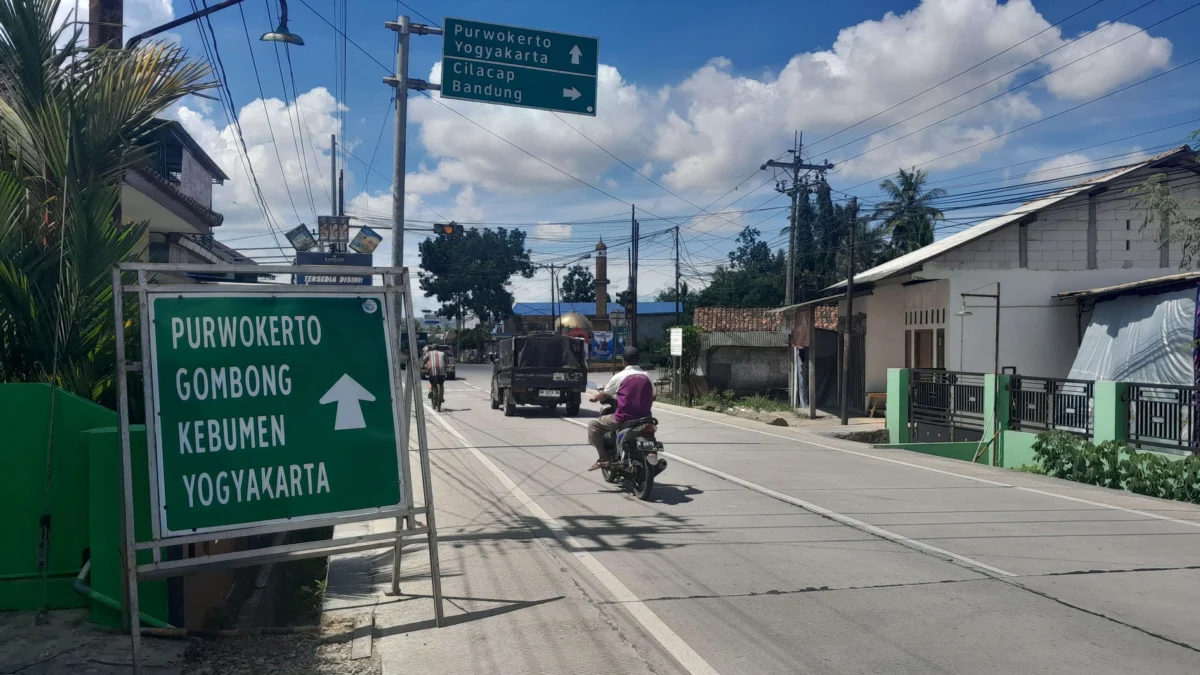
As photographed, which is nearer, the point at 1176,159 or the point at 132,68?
the point at 132,68

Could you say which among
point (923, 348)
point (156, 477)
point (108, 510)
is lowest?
point (108, 510)

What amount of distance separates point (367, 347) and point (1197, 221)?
15108 millimetres

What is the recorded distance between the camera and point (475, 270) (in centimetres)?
7856

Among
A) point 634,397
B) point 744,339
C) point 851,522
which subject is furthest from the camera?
point 744,339

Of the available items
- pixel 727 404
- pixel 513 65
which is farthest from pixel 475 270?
pixel 513 65

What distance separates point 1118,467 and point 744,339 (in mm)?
25004

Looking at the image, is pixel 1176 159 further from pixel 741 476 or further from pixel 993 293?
pixel 741 476

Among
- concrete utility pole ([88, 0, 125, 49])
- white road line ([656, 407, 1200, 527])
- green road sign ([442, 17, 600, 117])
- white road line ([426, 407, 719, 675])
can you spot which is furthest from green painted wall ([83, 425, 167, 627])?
white road line ([656, 407, 1200, 527])

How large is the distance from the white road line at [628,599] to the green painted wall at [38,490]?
11.0 ft

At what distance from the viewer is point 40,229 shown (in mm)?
5996

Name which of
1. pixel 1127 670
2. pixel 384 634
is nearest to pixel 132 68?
pixel 384 634

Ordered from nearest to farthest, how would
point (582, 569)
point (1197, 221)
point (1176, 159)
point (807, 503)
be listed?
point (582, 569), point (807, 503), point (1197, 221), point (1176, 159)

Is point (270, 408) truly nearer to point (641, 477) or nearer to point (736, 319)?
point (641, 477)

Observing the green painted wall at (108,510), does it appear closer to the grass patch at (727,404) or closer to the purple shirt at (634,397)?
the purple shirt at (634,397)
